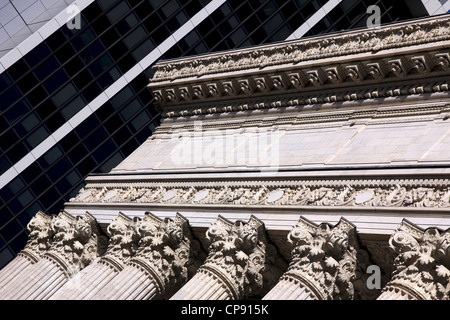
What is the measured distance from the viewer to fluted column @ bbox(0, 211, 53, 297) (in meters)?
44.2

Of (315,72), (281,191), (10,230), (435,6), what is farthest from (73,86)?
(281,191)

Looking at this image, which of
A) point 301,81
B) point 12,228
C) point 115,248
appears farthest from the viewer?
point 12,228

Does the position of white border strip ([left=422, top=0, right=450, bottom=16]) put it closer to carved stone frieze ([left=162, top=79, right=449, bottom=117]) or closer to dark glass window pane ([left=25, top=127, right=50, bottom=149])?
carved stone frieze ([left=162, top=79, right=449, bottom=117])

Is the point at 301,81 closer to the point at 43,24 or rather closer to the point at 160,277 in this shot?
the point at 160,277

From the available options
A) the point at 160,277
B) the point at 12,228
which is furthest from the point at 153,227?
the point at 12,228

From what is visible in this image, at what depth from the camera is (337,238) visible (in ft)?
98.2

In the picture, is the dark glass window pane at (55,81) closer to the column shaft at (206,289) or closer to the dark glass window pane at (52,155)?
the dark glass window pane at (52,155)

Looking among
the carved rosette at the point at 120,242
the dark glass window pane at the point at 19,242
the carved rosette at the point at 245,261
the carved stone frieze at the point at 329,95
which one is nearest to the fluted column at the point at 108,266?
the carved rosette at the point at 120,242

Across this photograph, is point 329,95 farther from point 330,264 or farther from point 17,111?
point 17,111

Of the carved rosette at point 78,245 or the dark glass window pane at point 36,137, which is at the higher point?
the dark glass window pane at point 36,137

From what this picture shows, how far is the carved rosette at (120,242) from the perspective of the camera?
39.0 m

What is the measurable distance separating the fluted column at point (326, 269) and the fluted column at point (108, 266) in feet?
34.5

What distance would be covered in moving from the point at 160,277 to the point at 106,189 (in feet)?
36.8

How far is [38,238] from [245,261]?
16510 mm
